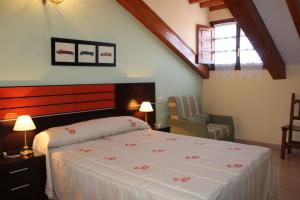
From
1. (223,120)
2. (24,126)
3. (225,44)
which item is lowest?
(223,120)

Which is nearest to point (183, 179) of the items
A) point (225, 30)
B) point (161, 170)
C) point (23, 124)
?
point (161, 170)

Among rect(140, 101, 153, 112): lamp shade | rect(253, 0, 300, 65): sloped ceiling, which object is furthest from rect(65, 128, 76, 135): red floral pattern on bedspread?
rect(253, 0, 300, 65): sloped ceiling

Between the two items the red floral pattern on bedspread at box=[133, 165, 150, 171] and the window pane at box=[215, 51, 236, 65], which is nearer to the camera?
the red floral pattern on bedspread at box=[133, 165, 150, 171]

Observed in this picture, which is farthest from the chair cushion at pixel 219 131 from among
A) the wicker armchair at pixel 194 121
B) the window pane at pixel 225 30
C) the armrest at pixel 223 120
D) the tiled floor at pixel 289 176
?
the window pane at pixel 225 30

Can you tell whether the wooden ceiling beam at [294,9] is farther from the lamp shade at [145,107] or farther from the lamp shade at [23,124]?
the lamp shade at [23,124]

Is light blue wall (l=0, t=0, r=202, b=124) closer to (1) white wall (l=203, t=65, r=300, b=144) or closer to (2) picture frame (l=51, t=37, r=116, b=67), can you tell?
(2) picture frame (l=51, t=37, r=116, b=67)

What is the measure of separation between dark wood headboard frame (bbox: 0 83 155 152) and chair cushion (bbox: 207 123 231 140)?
114cm

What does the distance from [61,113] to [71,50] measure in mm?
769

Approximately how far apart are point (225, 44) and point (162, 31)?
59.6 inches

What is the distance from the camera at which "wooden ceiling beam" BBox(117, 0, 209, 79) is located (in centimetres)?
372

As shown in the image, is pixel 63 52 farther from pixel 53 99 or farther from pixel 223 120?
pixel 223 120

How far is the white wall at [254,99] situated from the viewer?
4.52 metres

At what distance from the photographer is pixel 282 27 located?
11.9 ft

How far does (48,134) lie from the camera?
8.71 ft
